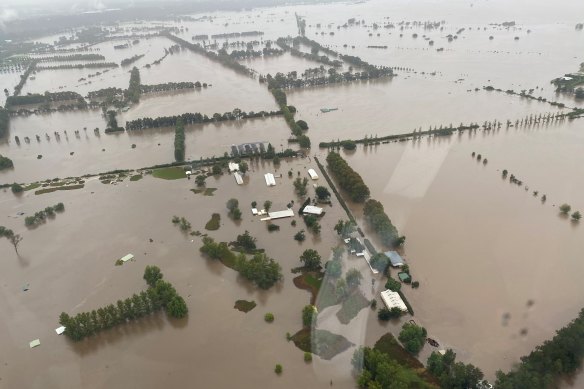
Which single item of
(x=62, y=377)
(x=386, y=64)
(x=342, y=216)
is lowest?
(x=62, y=377)

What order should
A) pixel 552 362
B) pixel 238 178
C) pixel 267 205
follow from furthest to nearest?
pixel 238 178 < pixel 267 205 < pixel 552 362

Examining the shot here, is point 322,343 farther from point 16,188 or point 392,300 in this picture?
point 16,188

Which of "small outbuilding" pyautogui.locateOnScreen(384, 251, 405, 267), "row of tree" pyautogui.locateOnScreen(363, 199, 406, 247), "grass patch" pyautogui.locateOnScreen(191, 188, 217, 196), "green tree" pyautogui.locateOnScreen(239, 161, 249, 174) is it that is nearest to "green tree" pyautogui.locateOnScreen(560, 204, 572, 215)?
"row of tree" pyautogui.locateOnScreen(363, 199, 406, 247)

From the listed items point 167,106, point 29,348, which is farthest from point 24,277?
point 167,106

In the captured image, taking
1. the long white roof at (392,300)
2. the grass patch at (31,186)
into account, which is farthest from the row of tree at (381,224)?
the grass patch at (31,186)

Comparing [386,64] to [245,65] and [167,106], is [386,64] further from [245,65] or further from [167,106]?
[167,106]

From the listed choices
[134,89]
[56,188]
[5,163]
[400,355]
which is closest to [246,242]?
[400,355]
